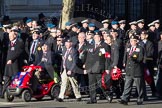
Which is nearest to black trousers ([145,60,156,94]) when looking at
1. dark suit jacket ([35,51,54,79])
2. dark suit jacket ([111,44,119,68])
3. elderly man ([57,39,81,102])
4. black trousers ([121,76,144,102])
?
dark suit jacket ([111,44,119,68])

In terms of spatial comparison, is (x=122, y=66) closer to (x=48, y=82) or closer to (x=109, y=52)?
(x=109, y=52)

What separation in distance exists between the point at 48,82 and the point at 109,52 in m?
2.00

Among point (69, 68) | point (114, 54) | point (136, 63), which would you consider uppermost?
point (114, 54)

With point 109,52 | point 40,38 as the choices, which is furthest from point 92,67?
point 40,38

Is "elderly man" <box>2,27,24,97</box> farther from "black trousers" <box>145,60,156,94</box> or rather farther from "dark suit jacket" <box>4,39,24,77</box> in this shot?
"black trousers" <box>145,60,156,94</box>

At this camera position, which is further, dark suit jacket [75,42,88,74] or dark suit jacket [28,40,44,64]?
dark suit jacket [28,40,44,64]

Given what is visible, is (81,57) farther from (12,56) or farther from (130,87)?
(12,56)

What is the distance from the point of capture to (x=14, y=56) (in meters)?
19.0

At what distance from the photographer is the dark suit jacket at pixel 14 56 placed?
1898 cm

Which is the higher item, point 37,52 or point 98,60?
point 37,52

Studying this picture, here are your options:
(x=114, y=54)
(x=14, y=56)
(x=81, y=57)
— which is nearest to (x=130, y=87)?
(x=114, y=54)

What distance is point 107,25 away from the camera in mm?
20438

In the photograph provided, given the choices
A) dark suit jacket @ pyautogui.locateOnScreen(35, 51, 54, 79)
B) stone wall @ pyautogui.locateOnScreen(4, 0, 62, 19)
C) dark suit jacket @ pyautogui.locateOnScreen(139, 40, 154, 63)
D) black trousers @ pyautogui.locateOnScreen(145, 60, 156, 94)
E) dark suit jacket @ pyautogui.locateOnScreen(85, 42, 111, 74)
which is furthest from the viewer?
stone wall @ pyautogui.locateOnScreen(4, 0, 62, 19)

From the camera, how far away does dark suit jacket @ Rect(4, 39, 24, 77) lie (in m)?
19.0
